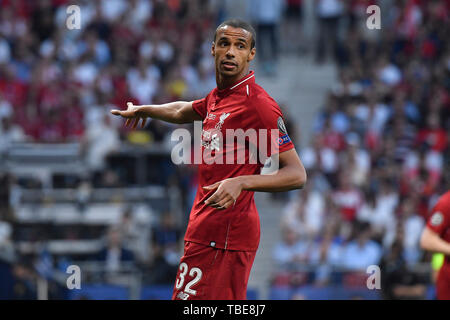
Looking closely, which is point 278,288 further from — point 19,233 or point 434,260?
point 19,233

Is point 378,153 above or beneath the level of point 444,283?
above

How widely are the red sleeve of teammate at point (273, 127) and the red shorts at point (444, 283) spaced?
215cm

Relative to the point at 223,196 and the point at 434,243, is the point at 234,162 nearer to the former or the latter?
the point at 223,196

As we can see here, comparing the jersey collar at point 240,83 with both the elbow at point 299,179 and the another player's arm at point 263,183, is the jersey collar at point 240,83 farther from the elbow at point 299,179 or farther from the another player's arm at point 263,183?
the elbow at point 299,179

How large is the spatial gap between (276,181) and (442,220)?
7.22 feet

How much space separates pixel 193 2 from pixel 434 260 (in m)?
8.38

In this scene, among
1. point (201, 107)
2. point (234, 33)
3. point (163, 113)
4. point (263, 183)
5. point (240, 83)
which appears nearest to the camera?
point (263, 183)

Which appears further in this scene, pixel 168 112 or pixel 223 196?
pixel 168 112

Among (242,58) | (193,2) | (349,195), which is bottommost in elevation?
(349,195)

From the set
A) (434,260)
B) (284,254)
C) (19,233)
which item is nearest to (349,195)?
(284,254)

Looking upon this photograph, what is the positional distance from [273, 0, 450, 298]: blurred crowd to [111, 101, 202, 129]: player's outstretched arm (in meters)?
5.65

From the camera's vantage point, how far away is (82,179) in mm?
13055

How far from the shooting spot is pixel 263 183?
4648 mm

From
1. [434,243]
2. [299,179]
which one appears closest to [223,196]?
[299,179]
